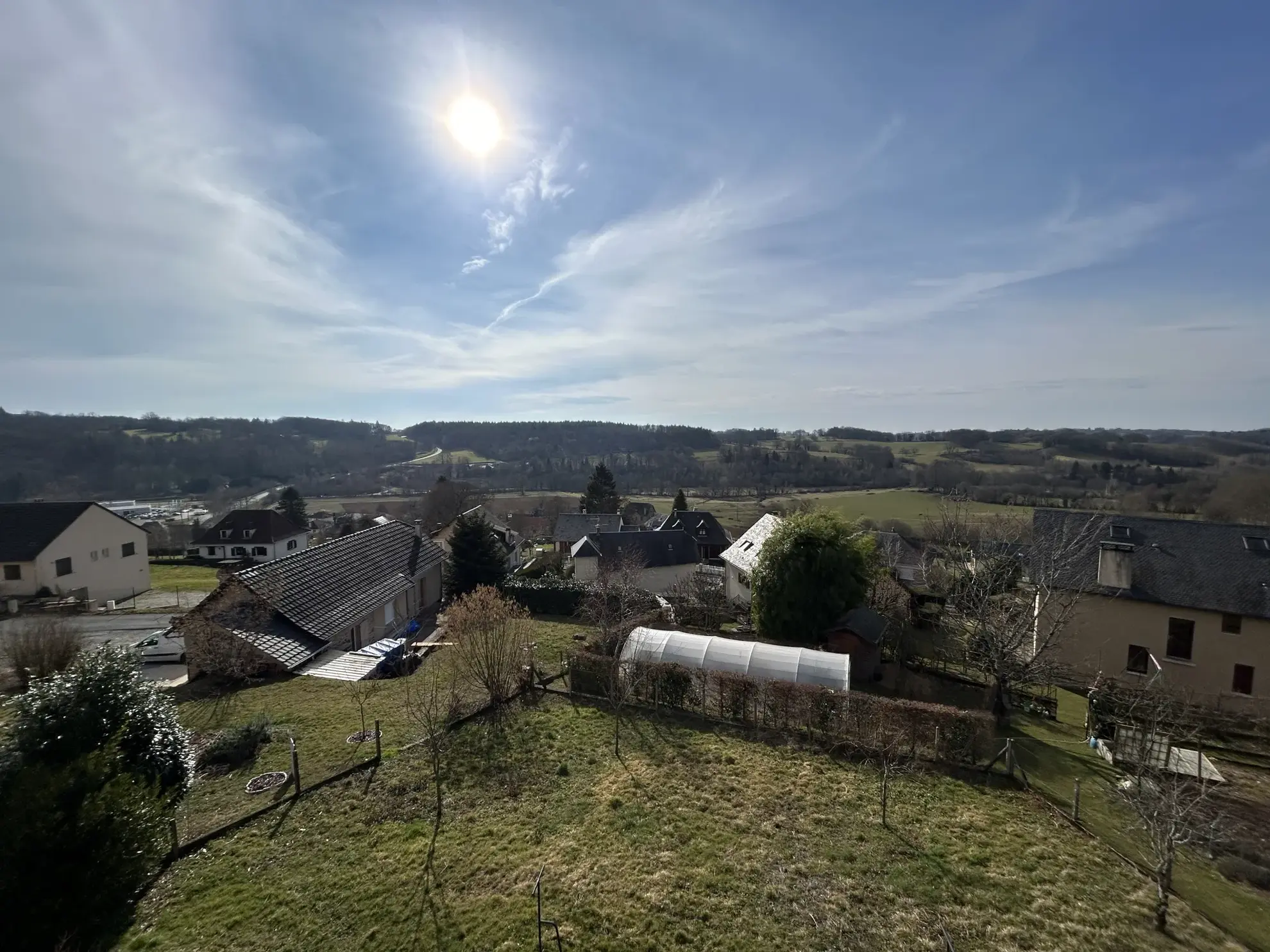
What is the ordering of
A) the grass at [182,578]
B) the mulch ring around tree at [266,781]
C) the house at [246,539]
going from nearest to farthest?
the mulch ring around tree at [266,781]
the grass at [182,578]
the house at [246,539]

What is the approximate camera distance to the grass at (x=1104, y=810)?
7.80 metres

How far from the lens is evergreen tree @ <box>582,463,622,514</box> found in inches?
2596

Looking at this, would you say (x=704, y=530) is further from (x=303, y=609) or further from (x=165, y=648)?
(x=165, y=648)

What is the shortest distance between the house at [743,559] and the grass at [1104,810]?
13.9m

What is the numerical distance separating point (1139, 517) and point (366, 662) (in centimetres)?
3094

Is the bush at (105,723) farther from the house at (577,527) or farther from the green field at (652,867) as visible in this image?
the house at (577,527)

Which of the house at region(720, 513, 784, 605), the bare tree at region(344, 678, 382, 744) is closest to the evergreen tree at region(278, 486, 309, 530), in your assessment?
the house at region(720, 513, 784, 605)

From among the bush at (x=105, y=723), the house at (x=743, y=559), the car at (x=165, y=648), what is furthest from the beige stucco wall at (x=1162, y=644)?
the car at (x=165, y=648)

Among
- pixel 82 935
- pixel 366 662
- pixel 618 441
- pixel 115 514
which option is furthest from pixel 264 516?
pixel 618 441

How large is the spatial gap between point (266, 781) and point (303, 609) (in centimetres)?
967

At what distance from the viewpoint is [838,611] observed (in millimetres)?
20125

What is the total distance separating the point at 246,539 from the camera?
46750 mm

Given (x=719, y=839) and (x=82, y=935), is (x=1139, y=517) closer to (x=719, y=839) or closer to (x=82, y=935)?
(x=719, y=839)

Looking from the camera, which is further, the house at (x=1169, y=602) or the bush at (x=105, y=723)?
the house at (x=1169, y=602)
